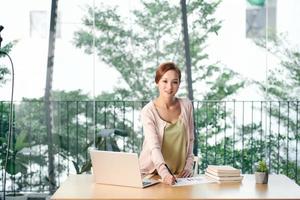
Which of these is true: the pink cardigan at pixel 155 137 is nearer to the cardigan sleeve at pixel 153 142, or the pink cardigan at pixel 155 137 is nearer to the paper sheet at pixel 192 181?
the cardigan sleeve at pixel 153 142

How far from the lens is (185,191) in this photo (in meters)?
3.25

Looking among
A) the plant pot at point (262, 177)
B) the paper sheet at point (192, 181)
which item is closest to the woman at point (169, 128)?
the paper sheet at point (192, 181)

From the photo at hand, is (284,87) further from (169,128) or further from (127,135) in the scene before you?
(169,128)

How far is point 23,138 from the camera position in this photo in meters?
5.86

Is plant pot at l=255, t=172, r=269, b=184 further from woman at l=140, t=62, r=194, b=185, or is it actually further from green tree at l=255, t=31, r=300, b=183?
green tree at l=255, t=31, r=300, b=183

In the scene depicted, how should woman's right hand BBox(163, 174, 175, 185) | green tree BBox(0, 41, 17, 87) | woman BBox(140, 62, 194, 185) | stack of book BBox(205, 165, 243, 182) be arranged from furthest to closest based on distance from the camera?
green tree BBox(0, 41, 17, 87) → woman BBox(140, 62, 194, 185) → stack of book BBox(205, 165, 243, 182) → woman's right hand BBox(163, 174, 175, 185)

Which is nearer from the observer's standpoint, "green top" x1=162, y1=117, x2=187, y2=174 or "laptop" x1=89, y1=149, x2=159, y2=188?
"laptop" x1=89, y1=149, x2=159, y2=188

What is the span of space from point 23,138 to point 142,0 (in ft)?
5.67

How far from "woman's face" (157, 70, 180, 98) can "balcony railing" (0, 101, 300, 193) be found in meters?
2.08

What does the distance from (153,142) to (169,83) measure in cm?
38

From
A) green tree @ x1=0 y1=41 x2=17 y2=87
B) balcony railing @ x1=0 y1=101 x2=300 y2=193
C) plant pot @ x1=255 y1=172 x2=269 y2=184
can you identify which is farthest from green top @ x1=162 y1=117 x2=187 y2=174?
green tree @ x1=0 y1=41 x2=17 y2=87

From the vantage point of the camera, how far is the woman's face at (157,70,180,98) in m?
3.81

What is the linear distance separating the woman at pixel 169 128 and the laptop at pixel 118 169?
343 mm

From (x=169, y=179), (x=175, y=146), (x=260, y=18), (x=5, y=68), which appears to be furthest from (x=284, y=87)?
(x=169, y=179)
